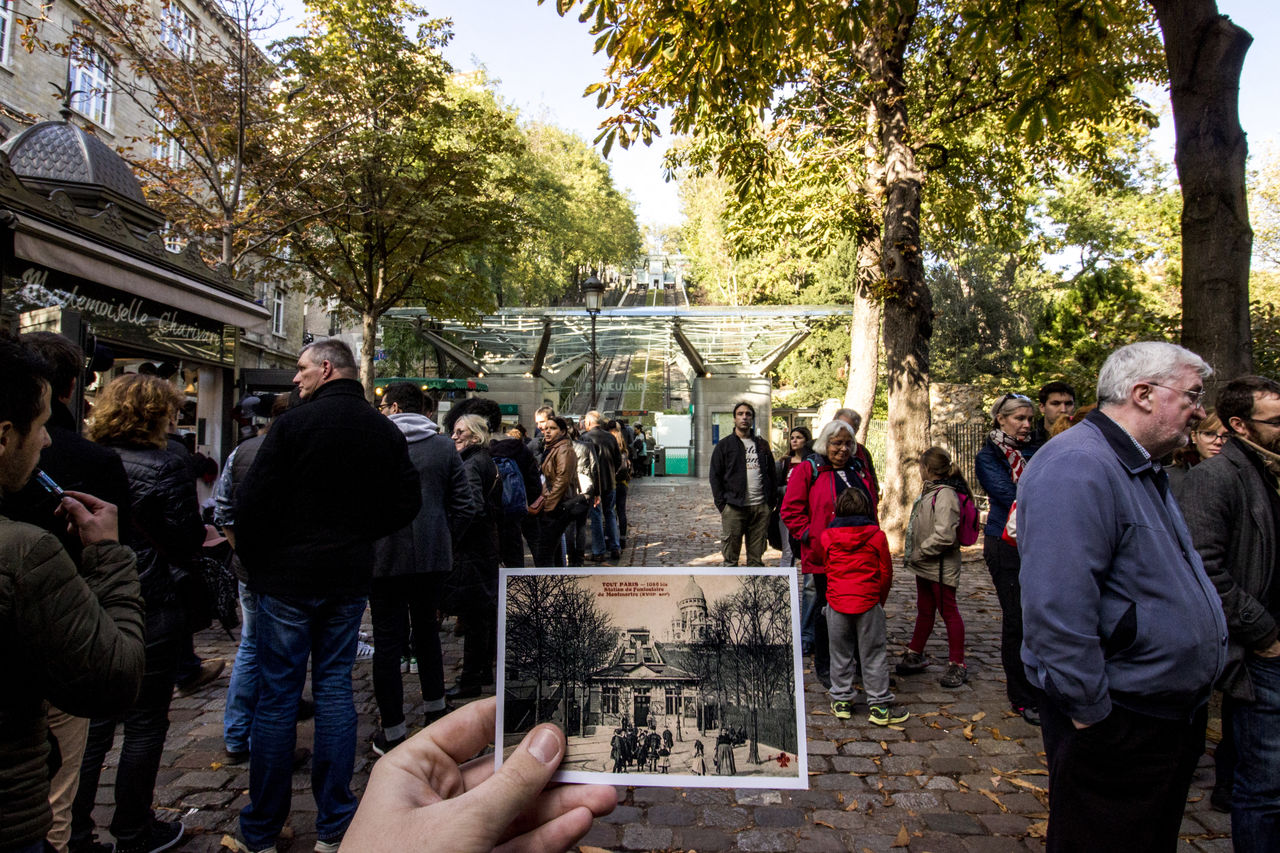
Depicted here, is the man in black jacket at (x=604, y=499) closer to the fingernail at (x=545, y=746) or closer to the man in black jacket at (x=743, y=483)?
the man in black jacket at (x=743, y=483)

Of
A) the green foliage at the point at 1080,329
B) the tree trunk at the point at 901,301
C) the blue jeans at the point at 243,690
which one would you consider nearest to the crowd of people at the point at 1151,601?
the blue jeans at the point at 243,690

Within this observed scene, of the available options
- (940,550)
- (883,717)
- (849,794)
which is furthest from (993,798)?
(940,550)

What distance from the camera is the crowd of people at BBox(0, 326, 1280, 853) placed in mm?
1547

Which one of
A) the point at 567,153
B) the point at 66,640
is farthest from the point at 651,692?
the point at 567,153

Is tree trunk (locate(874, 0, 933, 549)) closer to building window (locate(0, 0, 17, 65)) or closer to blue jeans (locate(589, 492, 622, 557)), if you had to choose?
blue jeans (locate(589, 492, 622, 557))

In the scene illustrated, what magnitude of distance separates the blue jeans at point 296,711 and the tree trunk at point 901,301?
8.87 m

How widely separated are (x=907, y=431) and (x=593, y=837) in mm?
8675

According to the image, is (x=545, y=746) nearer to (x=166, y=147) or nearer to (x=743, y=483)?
(x=743, y=483)

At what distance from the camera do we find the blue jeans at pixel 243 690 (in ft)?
13.8

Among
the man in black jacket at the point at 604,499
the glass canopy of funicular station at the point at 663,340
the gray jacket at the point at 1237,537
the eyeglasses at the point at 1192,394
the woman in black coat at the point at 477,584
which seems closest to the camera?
the eyeglasses at the point at 1192,394

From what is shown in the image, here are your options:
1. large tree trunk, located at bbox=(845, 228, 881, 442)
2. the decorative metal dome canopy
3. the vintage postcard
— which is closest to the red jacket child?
the vintage postcard

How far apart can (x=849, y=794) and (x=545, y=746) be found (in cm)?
330

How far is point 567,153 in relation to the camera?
174 feet

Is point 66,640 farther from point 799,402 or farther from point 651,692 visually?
point 799,402
